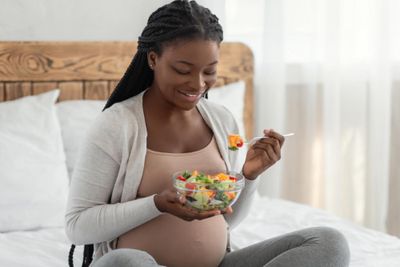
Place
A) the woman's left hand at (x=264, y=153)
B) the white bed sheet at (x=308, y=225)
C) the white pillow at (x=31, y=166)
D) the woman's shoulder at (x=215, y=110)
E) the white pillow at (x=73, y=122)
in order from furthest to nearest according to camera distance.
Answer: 1. the white pillow at (x=73, y=122)
2. the white pillow at (x=31, y=166)
3. the white bed sheet at (x=308, y=225)
4. the woman's shoulder at (x=215, y=110)
5. the woman's left hand at (x=264, y=153)

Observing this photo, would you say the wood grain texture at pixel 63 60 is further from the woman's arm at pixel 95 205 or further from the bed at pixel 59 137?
the woman's arm at pixel 95 205

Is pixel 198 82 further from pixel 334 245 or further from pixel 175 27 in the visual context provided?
pixel 334 245

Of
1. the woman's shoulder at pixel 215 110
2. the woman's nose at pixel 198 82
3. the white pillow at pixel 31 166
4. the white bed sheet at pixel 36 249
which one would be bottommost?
the white bed sheet at pixel 36 249

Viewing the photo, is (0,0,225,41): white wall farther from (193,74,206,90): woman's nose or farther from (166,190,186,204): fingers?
(166,190,186,204): fingers

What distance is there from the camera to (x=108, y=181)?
162cm

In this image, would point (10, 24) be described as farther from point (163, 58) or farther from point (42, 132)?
point (163, 58)

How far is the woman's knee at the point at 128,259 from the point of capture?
1.45 meters

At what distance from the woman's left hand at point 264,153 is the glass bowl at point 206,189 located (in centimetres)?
18

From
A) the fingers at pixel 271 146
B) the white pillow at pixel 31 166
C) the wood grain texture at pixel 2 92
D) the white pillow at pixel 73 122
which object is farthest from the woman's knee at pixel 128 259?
the wood grain texture at pixel 2 92

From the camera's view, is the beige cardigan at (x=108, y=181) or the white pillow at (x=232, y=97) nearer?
the beige cardigan at (x=108, y=181)

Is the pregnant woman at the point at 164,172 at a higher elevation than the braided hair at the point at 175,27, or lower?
lower

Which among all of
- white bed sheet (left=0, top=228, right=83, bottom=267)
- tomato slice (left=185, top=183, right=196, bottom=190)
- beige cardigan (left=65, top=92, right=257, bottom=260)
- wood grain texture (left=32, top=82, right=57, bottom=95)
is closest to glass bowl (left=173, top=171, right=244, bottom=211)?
tomato slice (left=185, top=183, right=196, bottom=190)

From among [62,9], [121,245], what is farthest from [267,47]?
[121,245]

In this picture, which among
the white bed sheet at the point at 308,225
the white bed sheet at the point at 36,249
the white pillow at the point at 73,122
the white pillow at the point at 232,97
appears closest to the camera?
the white bed sheet at the point at 36,249
